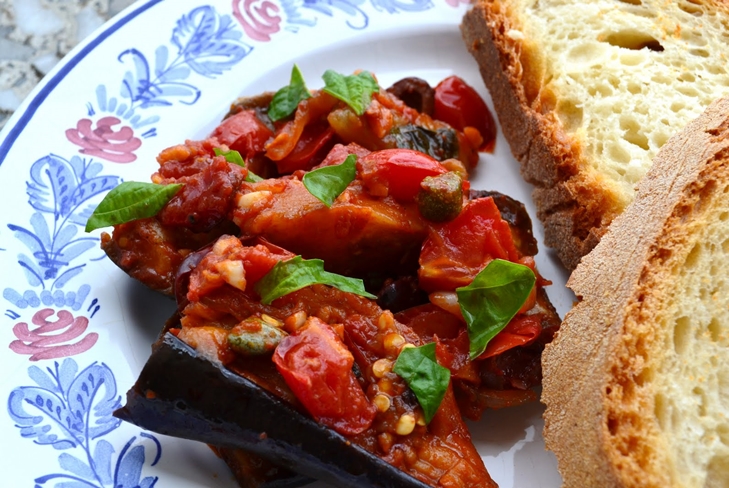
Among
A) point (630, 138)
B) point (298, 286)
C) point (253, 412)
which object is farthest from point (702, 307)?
point (253, 412)

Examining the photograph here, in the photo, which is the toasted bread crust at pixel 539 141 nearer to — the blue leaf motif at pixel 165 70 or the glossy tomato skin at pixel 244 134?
the glossy tomato skin at pixel 244 134

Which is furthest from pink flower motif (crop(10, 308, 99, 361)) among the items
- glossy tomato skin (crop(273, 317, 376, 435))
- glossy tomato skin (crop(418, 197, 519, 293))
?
glossy tomato skin (crop(418, 197, 519, 293))

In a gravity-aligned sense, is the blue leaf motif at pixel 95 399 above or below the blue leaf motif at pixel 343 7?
below

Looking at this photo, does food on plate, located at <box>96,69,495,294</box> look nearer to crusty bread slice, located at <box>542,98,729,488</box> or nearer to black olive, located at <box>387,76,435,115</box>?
black olive, located at <box>387,76,435,115</box>

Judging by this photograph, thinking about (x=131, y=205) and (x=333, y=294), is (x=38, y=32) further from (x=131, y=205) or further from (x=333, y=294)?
(x=333, y=294)

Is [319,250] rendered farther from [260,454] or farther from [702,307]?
[702,307]

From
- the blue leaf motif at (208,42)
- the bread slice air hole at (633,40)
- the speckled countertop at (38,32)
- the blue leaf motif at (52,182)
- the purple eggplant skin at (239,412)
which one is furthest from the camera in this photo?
the speckled countertop at (38,32)

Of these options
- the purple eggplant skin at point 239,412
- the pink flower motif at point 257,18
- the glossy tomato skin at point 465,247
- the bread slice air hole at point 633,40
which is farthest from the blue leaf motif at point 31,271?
the bread slice air hole at point 633,40

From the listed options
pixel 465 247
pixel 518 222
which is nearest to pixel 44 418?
pixel 465 247
